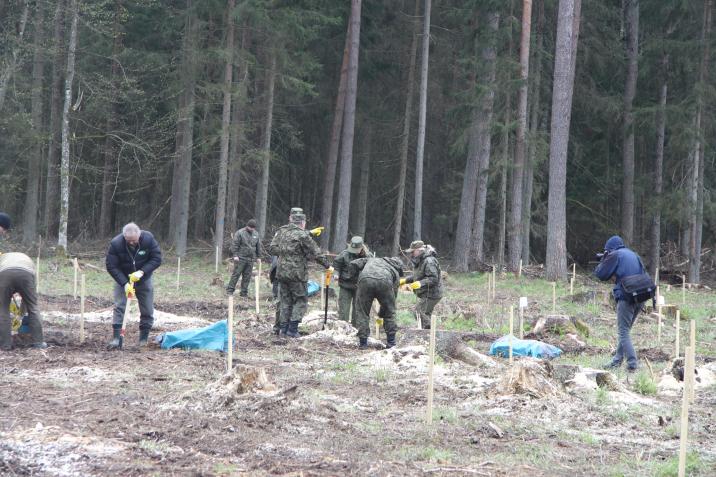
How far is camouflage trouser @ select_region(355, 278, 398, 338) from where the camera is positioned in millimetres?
12852

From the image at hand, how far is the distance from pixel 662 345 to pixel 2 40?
2426cm

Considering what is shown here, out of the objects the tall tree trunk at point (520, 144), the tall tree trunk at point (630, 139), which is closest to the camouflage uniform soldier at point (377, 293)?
the tall tree trunk at point (520, 144)

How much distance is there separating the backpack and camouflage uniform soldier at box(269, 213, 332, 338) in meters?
4.80

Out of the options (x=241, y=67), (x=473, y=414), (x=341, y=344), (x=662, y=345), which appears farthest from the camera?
(x=241, y=67)

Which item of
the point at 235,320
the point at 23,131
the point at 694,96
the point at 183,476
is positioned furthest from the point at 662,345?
the point at 23,131

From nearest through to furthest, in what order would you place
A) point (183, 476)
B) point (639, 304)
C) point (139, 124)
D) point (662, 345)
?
point (183, 476)
point (639, 304)
point (662, 345)
point (139, 124)

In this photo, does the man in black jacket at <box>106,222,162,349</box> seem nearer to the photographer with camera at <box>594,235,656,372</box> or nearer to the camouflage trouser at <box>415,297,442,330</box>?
the camouflage trouser at <box>415,297,442,330</box>

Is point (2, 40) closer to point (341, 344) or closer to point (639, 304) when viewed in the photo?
point (341, 344)

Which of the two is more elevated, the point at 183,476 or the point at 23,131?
the point at 23,131

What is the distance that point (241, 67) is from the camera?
2912 cm

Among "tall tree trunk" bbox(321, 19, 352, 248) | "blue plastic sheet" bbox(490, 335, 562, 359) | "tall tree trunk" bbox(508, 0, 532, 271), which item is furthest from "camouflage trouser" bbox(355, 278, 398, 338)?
"tall tree trunk" bbox(321, 19, 352, 248)

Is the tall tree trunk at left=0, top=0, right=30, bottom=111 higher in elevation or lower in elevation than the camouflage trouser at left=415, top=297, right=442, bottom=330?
higher

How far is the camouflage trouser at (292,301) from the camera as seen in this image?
13.8 meters

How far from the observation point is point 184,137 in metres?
31.5
